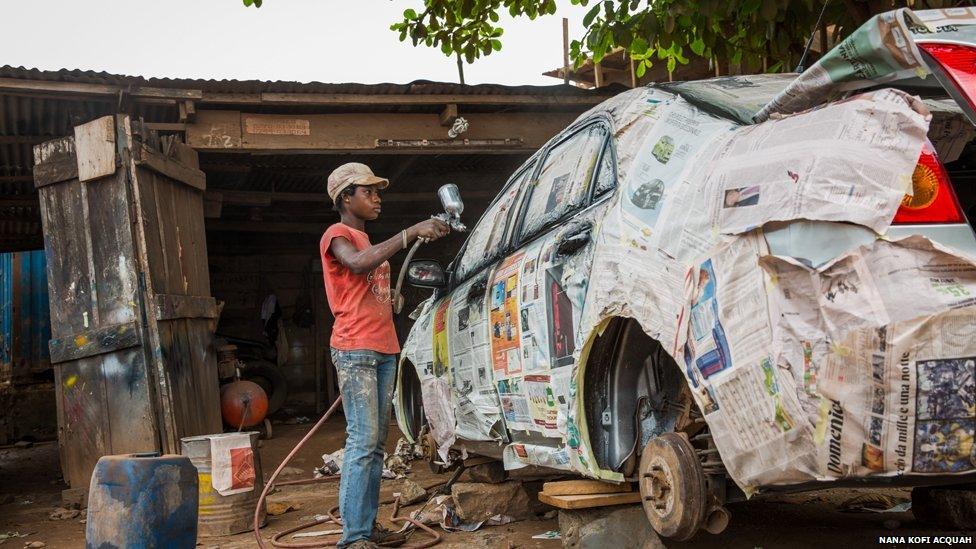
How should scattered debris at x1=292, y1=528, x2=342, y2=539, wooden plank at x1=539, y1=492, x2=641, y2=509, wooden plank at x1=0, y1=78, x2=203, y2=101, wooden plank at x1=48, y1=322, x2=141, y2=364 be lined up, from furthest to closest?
wooden plank at x1=0, y1=78, x2=203, y2=101 < wooden plank at x1=48, y1=322, x2=141, y2=364 < scattered debris at x1=292, y1=528, x2=342, y2=539 < wooden plank at x1=539, y1=492, x2=641, y2=509

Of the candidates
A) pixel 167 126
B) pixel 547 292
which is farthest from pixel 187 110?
pixel 547 292

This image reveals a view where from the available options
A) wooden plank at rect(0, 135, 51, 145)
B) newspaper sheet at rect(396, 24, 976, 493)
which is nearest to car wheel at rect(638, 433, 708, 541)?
newspaper sheet at rect(396, 24, 976, 493)

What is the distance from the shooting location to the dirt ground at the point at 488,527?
3.60m

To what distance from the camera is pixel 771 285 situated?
6.61 feet

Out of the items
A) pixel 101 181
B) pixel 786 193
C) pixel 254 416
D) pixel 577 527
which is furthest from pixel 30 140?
pixel 786 193

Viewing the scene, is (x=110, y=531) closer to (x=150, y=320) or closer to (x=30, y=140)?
(x=150, y=320)

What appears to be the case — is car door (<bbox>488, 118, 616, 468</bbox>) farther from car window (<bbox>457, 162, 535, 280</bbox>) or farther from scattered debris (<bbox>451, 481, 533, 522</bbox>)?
scattered debris (<bbox>451, 481, 533, 522</bbox>)

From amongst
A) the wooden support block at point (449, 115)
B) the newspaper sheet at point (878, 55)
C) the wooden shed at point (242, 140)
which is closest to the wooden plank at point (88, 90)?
the wooden shed at point (242, 140)

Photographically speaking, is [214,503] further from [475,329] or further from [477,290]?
[477,290]

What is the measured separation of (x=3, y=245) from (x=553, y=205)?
10307 millimetres

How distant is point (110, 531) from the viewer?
3410mm

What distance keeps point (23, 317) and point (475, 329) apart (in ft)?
35.2

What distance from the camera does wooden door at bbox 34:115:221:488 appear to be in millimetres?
6184

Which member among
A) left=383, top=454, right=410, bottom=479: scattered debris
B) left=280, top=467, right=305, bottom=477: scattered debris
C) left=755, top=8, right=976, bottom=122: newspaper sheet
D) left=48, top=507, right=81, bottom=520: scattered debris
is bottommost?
left=280, top=467, right=305, bottom=477: scattered debris
